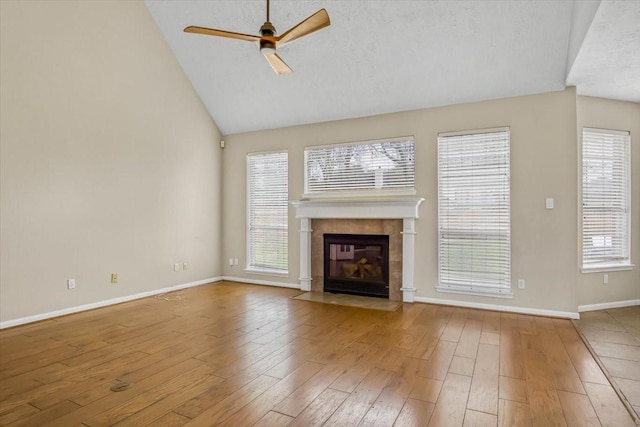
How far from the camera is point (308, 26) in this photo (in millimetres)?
2916

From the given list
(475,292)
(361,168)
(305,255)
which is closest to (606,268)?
(475,292)

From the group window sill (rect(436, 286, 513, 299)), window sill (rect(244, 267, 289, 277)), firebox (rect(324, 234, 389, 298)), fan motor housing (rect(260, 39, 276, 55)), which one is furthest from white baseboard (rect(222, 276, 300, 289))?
fan motor housing (rect(260, 39, 276, 55))

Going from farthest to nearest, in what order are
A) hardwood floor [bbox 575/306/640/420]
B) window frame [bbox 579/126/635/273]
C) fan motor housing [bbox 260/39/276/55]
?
window frame [bbox 579/126/635/273] < fan motor housing [bbox 260/39/276/55] < hardwood floor [bbox 575/306/640/420]

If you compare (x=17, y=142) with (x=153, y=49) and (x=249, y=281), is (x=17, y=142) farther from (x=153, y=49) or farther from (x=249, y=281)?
(x=249, y=281)

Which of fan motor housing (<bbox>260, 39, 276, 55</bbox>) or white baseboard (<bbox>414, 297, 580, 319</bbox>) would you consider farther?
white baseboard (<bbox>414, 297, 580, 319</bbox>)

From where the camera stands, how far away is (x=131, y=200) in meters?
5.06

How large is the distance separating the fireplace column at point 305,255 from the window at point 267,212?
42cm

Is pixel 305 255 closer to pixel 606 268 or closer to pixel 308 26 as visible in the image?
pixel 308 26

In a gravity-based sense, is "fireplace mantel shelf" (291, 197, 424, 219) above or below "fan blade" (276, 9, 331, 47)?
below

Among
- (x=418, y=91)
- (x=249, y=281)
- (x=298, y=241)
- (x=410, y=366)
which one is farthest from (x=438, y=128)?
(x=249, y=281)

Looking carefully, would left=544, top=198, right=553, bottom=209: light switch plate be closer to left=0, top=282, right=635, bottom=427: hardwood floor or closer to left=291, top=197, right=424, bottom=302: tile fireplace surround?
left=0, top=282, right=635, bottom=427: hardwood floor

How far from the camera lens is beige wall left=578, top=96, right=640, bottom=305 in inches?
189

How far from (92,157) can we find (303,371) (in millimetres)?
3872

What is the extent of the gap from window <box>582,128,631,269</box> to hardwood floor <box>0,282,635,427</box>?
150 centimetres
